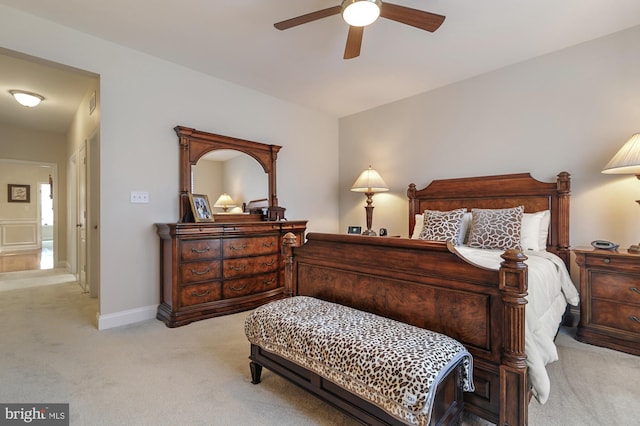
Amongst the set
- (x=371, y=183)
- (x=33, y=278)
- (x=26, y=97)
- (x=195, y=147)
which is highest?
(x=26, y=97)

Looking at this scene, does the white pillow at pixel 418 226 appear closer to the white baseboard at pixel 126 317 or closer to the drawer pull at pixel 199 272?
the drawer pull at pixel 199 272

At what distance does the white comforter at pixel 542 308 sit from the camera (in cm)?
137

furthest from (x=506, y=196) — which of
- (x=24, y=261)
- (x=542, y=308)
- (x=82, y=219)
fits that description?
(x=24, y=261)

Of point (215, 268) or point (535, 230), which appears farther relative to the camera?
point (215, 268)

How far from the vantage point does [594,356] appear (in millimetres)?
2227

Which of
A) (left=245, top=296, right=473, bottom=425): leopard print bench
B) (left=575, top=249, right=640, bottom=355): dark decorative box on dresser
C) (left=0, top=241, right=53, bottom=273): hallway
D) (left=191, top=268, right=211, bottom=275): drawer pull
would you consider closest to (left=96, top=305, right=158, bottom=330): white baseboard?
(left=191, top=268, right=211, bottom=275): drawer pull

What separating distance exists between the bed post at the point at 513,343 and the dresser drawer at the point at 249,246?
2.54m

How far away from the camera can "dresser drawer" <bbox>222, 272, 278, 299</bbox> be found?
125 inches

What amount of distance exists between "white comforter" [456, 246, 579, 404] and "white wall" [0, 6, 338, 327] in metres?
2.94

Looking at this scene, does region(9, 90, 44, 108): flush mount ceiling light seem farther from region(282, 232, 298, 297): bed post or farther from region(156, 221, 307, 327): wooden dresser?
region(282, 232, 298, 297): bed post

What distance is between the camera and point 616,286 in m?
2.36

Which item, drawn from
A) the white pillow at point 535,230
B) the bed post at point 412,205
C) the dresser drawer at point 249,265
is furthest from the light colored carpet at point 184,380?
the bed post at point 412,205

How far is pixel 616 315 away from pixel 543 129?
1796mm

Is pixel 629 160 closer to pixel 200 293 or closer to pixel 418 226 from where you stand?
pixel 418 226
